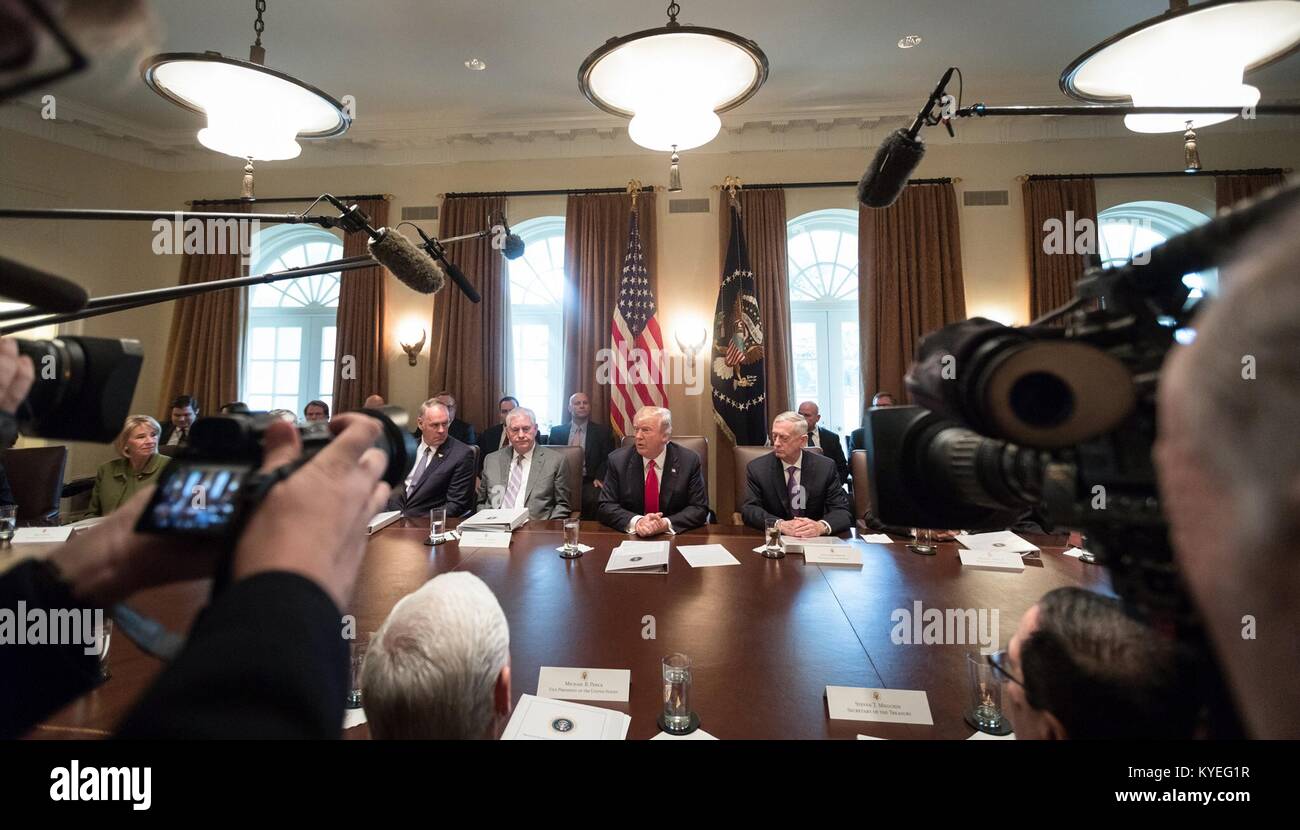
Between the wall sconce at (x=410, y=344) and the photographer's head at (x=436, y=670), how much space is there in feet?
18.9

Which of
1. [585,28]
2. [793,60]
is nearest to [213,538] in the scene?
[585,28]

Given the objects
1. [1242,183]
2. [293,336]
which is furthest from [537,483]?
[1242,183]

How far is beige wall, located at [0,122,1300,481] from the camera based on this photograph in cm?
538

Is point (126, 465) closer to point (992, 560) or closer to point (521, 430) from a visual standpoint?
point (521, 430)

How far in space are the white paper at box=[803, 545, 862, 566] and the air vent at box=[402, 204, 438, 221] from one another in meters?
5.86

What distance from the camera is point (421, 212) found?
6.18 meters

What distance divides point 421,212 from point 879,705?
6.66m

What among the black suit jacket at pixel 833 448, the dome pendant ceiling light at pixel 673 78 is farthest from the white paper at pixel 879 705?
the black suit jacket at pixel 833 448

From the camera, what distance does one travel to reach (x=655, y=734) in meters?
1.02

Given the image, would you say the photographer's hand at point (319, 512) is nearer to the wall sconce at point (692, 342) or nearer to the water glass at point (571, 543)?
the water glass at point (571, 543)

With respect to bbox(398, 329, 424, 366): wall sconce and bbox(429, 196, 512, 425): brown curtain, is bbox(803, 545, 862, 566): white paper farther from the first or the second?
bbox(398, 329, 424, 366): wall sconce

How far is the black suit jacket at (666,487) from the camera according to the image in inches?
132

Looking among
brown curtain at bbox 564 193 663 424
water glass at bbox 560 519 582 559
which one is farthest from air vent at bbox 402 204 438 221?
water glass at bbox 560 519 582 559
